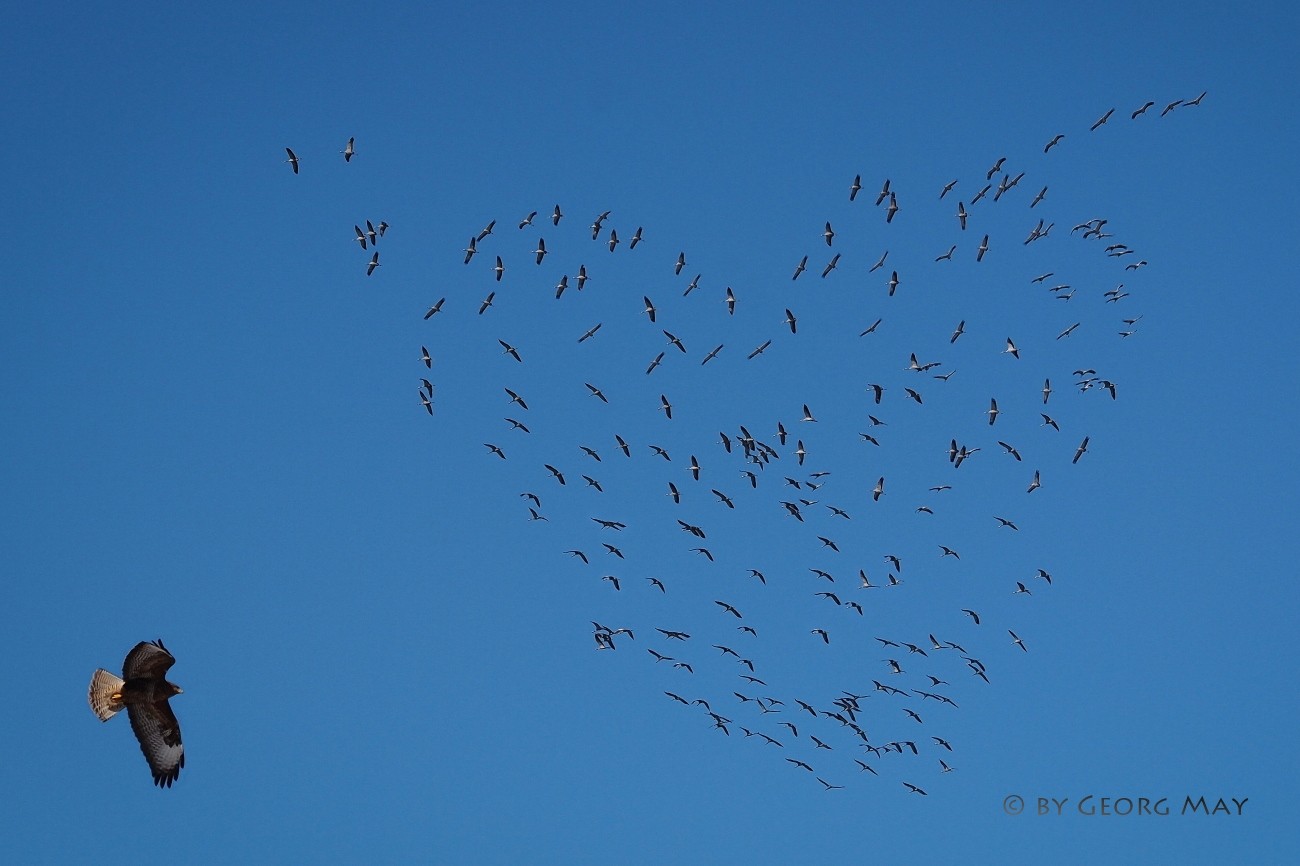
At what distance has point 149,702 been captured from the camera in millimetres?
52781

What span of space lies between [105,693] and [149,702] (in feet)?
4.45

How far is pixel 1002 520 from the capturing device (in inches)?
3465

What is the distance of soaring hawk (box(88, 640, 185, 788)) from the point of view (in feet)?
167

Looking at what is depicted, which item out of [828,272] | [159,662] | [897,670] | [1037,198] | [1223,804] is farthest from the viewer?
[1223,804]

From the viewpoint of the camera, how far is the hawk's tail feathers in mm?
51969

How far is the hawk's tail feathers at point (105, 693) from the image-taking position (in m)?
52.0

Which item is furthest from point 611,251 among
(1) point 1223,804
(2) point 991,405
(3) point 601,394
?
(1) point 1223,804

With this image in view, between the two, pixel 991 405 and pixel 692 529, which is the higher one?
pixel 991 405

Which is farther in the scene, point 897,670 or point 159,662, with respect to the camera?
point 897,670

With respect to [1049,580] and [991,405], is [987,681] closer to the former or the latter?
[1049,580]

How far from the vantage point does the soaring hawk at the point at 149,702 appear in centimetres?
5097

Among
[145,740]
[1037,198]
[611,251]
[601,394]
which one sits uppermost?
[1037,198]

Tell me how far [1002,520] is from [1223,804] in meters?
39.1

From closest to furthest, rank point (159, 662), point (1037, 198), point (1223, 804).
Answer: point (159, 662), point (1037, 198), point (1223, 804)
